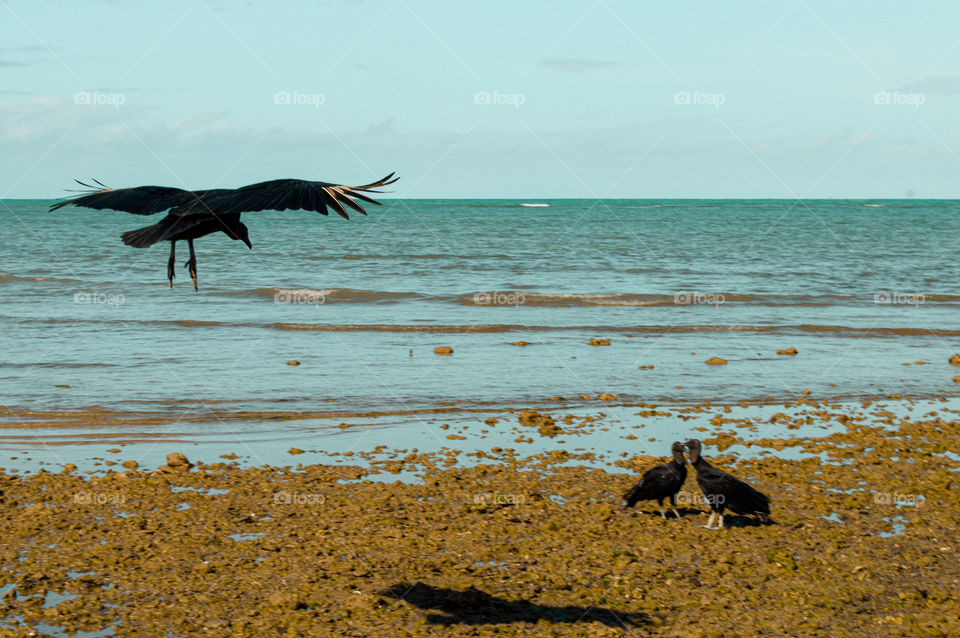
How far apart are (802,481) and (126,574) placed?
5.87 metres

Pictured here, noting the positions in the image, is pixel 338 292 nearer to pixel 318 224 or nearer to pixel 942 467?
pixel 942 467

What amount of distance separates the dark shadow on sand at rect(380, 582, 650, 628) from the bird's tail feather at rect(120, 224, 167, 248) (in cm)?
281

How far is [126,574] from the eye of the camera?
243 inches

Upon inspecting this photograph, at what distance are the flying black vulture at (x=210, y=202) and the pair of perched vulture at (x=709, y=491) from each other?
3.35 meters

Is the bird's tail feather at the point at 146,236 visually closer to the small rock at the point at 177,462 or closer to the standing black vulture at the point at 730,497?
the small rock at the point at 177,462

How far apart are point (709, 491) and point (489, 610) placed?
2.41 m

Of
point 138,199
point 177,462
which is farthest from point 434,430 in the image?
point 138,199

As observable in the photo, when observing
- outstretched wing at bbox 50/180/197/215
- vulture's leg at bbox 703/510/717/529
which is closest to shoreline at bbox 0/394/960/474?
vulture's leg at bbox 703/510/717/529

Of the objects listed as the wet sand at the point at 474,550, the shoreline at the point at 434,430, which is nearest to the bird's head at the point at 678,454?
the wet sand at the point at 474,550

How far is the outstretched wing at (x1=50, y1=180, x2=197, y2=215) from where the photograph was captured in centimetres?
661

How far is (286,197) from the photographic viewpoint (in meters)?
6.13

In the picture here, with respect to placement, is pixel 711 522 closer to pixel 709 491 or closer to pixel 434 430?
pixel 709 491

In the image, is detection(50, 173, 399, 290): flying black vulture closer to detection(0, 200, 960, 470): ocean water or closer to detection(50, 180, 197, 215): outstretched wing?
detection(50, 180, 197, 215): outstretched wing

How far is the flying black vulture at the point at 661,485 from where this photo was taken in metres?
7.41
